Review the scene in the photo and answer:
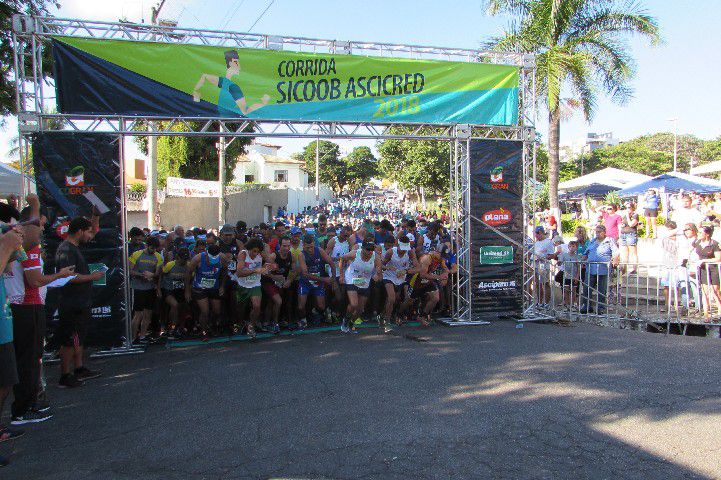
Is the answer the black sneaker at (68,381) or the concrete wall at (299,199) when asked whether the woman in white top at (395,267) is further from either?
the concrete wall at (299,199)

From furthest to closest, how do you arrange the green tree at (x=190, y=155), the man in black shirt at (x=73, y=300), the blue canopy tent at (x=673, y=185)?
the green tree at (x=190, y=155)
the blue canopy tent at (x=673, y=185)
the man in black shirt at (x=73, y=300)

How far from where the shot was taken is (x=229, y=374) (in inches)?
272

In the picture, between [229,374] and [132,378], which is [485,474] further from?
[132,378]

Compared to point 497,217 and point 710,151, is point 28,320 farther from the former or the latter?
point 710,151

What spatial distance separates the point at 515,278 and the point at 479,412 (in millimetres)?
5459

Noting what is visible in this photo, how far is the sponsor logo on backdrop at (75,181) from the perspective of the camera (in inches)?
316

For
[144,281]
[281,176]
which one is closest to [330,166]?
[281,176]

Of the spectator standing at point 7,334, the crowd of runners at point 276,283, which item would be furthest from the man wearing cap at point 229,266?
the spectator standing at point 7,334

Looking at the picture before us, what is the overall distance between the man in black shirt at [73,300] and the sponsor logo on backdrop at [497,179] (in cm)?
688

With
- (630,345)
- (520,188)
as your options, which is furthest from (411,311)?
(630,345)

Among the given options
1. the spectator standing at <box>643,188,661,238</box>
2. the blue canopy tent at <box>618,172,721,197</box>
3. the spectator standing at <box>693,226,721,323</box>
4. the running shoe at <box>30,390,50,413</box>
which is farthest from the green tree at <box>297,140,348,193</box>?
the running shoe at <box>30,390,50,413</box>

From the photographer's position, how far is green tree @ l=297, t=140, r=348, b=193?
8350cm

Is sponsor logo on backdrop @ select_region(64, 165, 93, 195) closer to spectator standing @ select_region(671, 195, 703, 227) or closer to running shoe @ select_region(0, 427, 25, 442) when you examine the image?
running shoe @ select_region(0, 427, 25, 442)

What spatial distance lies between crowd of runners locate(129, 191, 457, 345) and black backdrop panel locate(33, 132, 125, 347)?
A: 55 centimetres
